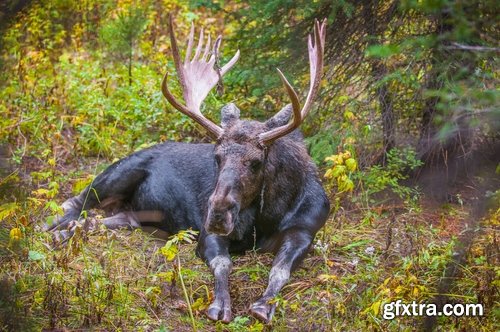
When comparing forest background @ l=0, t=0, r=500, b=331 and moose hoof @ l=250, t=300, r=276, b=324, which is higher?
forest background @ l=0, t=0, r=500, b=331

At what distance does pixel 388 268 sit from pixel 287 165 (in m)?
1.33

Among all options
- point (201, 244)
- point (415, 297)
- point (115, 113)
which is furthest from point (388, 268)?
point (115, 113)

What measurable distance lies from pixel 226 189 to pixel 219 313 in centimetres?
104

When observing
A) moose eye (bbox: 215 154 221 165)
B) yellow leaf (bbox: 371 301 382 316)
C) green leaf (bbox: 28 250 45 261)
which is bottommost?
yellow leaf (bbox: 371 301 382 316)

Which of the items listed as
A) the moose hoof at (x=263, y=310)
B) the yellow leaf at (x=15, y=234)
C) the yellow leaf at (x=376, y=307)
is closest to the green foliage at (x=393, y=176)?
the moose hoof at (x=263, y=310)

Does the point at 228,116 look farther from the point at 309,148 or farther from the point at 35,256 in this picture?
the point at 35,256

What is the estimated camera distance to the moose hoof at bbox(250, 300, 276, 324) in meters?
5.96

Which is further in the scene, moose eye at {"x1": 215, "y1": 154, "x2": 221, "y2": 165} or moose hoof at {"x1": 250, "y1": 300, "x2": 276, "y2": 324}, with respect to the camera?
moose eye at {"x1": 215, "y1": 154, "x2": 221, "y2": 165}

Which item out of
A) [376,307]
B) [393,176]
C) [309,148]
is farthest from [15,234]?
[393,176]

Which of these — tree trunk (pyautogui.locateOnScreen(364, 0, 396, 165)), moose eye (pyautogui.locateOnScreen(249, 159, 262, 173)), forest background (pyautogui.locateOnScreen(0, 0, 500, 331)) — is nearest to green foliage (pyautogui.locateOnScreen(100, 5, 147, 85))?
forest background (pyautogui.locateOnScreen(0, 0, 500, 331))

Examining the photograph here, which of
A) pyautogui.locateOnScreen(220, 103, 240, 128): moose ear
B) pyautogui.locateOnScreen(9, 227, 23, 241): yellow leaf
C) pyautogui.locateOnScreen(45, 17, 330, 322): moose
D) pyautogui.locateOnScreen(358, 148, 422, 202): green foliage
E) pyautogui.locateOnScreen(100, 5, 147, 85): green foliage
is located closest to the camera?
pyautogui.locateOnScreen(9, 227, 23, 241): yellow leaf

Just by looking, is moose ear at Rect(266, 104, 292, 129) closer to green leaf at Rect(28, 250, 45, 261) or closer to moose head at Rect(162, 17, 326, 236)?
moose head at Rect(162, 17, 326, 236)

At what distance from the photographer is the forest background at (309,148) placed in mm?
5801

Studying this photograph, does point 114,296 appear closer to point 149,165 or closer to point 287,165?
point 287,165
